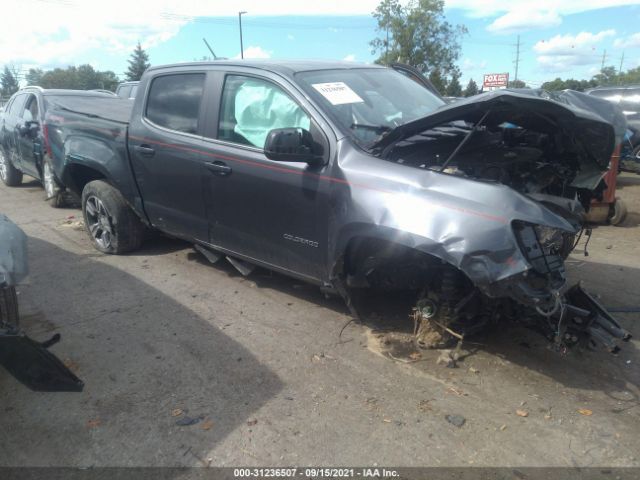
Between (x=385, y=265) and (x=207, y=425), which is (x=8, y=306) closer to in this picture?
(x=207, y=425)

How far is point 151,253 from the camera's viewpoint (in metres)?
5.86

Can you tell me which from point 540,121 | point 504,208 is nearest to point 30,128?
point 540,121

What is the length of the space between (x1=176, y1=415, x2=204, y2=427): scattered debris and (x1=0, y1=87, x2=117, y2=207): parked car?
5531mm

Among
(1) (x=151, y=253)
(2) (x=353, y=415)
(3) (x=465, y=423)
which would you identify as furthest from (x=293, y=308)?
(1) (x=151, y=253)

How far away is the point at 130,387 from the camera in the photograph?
10.8 feet

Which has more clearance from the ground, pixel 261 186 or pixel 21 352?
pixel 261 186

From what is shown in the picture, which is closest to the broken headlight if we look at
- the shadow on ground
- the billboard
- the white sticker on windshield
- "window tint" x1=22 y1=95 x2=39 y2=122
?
the white sticker on windshield

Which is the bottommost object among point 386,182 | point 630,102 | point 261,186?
point 261,186

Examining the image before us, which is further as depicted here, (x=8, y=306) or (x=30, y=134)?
(x=30, y=134)

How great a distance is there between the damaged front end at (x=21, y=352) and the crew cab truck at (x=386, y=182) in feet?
5.50

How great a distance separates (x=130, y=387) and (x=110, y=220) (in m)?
2.82

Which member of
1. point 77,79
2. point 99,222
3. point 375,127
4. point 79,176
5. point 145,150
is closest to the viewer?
point 375,127

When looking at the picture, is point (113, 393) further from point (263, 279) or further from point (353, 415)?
point (263, 279)

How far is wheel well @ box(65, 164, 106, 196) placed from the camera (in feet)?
19.6
